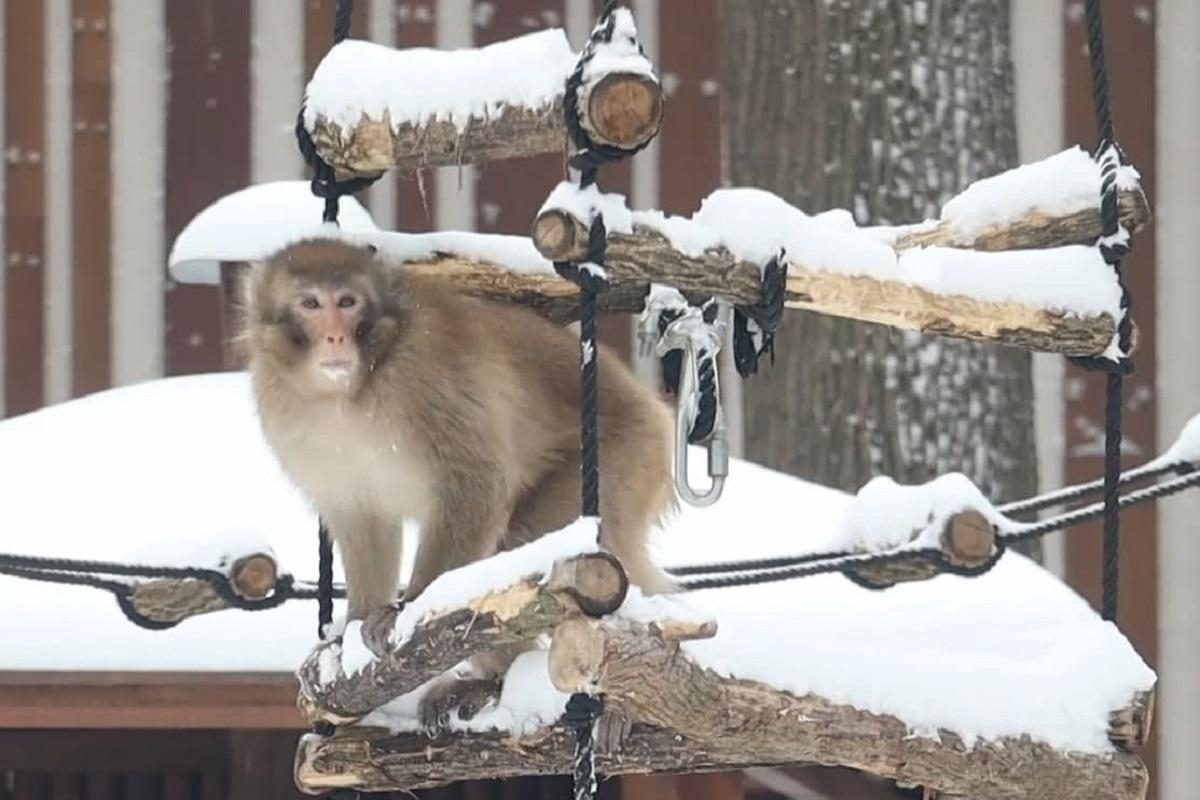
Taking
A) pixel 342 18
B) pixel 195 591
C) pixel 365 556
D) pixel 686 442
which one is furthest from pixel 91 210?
pixel 686 442

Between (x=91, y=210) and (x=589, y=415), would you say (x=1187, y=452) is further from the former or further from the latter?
(x=91, y=210)

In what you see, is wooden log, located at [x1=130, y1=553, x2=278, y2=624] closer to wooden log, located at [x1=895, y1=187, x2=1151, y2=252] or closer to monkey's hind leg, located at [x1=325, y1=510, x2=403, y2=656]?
monkey's hind leg, located at [x1=325, y1=510, x2=403, y2=656]

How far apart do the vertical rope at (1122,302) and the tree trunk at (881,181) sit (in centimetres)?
227

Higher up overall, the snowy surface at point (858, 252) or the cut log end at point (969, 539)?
the snowy surface at point (858, 252)

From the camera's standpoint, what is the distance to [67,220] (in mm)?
7188

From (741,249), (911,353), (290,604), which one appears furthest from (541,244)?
(911,353)

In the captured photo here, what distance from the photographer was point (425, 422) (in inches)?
142

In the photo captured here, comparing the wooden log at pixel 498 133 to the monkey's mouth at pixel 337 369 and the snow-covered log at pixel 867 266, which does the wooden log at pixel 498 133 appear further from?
the monkey's mouth at pixel 337 369

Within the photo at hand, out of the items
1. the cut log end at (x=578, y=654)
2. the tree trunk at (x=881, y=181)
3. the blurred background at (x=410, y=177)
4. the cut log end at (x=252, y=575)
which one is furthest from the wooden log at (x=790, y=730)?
the blurred background at (x=410, y=177)

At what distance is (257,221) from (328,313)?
96 cm

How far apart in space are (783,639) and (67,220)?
14.8ft

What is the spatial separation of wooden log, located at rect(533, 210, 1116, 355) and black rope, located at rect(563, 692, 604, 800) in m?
0.53

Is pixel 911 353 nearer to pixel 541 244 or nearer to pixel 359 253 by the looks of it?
pixel 359 253

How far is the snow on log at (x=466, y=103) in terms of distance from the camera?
2857 mm
